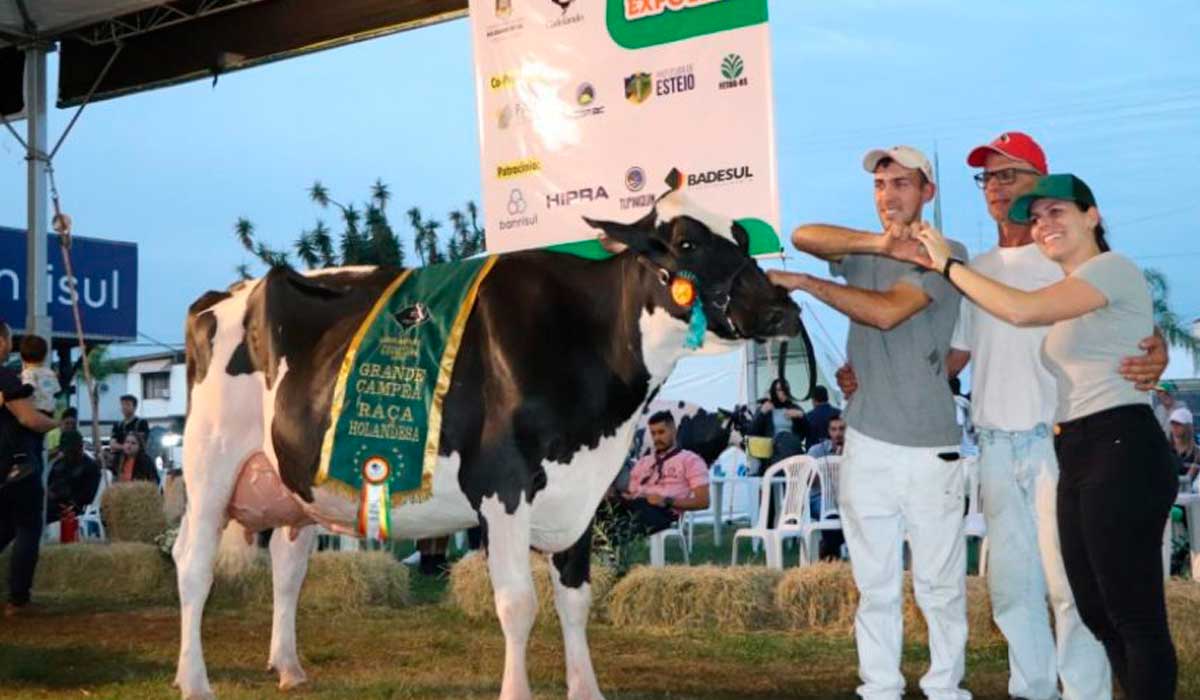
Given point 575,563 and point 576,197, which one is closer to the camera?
point 575,563

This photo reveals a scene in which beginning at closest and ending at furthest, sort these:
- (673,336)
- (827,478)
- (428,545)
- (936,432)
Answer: (936,432) < (673,336) < (827,478) < (428,545)

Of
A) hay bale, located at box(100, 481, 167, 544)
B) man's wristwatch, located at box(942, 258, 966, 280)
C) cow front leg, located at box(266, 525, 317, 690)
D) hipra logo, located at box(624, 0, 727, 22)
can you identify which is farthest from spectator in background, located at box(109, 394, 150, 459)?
man's wristwatch, located at box(942, 258, 966, 280)

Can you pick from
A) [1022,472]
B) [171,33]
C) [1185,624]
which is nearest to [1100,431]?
[1022,472]

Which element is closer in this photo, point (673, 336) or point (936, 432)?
point (936, 432)

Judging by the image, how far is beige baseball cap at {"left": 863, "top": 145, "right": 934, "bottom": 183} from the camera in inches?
185

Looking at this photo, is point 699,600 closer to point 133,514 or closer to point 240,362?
point 240,362

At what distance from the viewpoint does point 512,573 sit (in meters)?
5.12

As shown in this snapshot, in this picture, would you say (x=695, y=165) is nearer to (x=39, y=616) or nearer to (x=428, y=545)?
(x=39, y=616)

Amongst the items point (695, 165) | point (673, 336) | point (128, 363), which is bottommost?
point (673, 336)

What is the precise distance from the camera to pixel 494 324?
5383 mm

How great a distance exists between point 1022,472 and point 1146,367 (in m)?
0.98

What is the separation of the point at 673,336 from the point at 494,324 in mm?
706

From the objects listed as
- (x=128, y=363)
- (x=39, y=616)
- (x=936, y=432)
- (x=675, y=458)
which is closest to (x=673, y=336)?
(x=936, y=432)

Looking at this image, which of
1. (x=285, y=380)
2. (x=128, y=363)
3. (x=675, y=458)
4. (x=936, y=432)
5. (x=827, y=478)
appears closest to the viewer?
(x=936, y=432)
